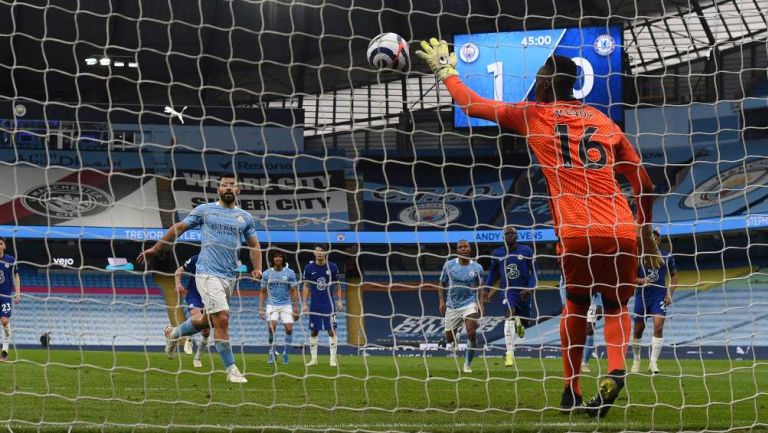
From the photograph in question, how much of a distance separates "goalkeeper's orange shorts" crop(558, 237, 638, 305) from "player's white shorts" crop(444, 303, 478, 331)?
24.6 feet

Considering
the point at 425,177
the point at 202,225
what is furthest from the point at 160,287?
the point at 202,225

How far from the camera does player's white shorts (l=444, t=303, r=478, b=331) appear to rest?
14.0 metres

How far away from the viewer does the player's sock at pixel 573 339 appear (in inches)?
257

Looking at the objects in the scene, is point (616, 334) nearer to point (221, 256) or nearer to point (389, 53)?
point (389, 53)

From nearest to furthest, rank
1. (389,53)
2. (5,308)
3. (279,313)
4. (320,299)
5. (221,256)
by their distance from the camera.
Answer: (389,53), (221,256), (5,308), (279,313), (320,299)

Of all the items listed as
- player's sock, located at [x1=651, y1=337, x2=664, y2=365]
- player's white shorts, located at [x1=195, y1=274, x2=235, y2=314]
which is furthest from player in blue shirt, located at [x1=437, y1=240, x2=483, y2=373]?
player's white shorts, located at [x1=195, y1=274, x2=235, y2=314]

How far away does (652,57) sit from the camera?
3195 centimetres

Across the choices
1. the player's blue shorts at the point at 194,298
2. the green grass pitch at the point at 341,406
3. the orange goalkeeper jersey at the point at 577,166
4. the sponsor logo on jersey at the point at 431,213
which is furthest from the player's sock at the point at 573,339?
the sponsor logo on jersey at the point at 431,213

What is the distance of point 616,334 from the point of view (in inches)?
253

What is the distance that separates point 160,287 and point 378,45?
23.3 meters

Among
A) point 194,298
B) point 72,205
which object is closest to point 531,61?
point 194,298

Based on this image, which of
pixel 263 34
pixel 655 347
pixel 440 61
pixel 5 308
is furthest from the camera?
pixel 263 34

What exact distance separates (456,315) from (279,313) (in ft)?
11.3

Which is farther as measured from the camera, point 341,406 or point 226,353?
point 226,353
